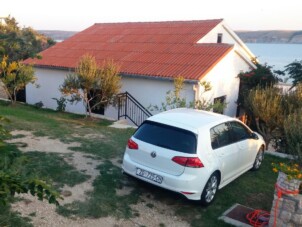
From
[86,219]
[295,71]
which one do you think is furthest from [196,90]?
[86,219]

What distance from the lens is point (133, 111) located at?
49.6ft

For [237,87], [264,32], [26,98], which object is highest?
[264,32]

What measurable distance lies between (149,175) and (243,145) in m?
2.36

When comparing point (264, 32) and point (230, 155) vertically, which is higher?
point (264, 32)

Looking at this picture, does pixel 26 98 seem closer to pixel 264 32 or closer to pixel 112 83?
pixel 112 83

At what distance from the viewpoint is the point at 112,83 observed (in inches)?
502

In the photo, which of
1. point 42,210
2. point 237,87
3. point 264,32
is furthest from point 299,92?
point 264,32

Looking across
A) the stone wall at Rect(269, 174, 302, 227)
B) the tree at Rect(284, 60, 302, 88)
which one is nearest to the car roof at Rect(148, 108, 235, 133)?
the stone wall at Rect(269, 174, 302, 227)

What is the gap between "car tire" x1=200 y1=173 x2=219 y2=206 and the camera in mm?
5620

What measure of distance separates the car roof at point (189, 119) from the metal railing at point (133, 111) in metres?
8.10

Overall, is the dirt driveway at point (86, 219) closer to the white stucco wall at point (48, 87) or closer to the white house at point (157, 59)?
the white house at point (157, 59)

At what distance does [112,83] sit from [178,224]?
8.36 m

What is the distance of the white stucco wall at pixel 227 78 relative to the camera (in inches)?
577

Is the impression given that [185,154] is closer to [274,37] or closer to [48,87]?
[48,87]
